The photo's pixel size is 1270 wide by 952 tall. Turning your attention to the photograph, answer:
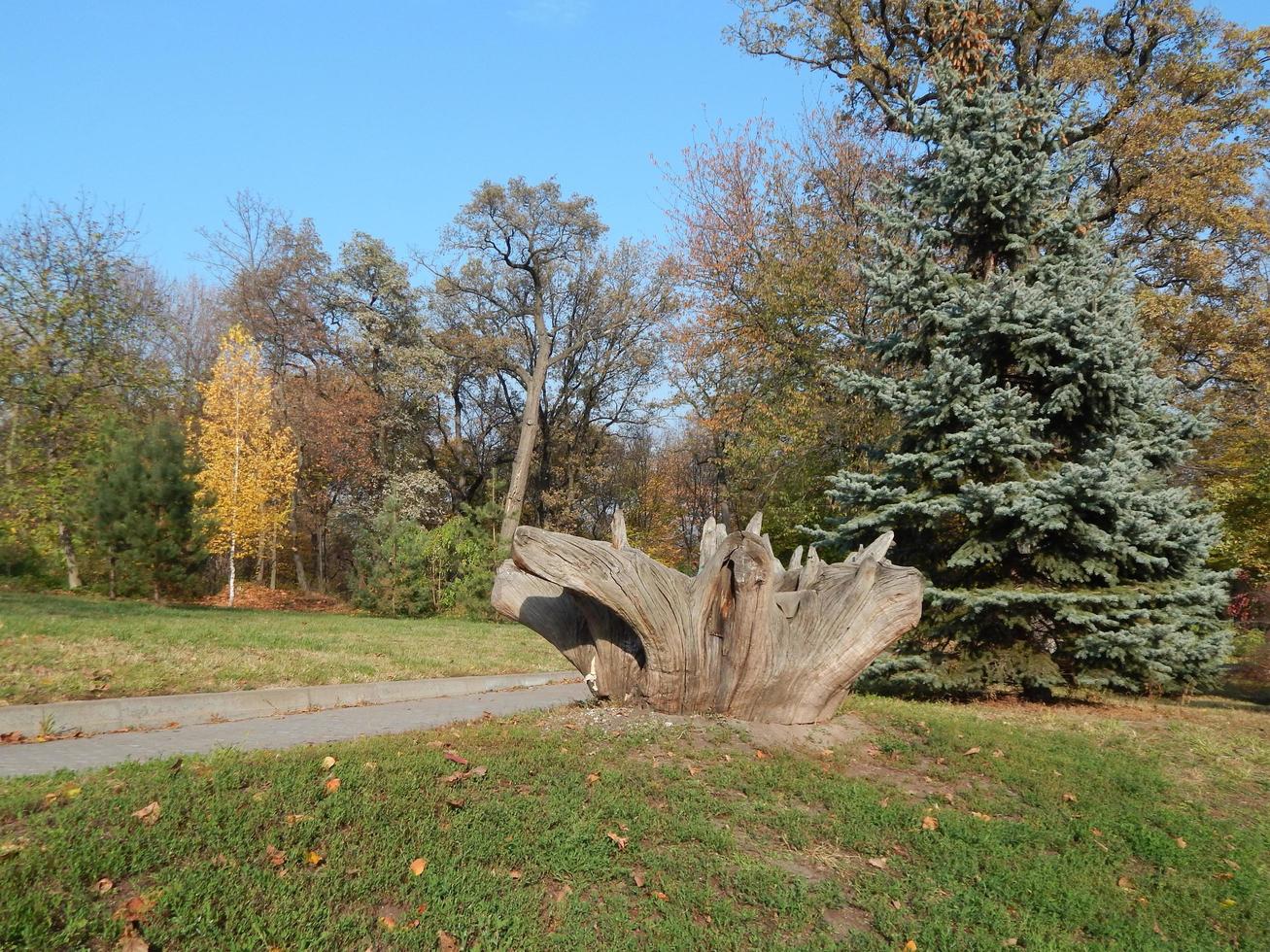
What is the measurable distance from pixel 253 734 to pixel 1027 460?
380 inches

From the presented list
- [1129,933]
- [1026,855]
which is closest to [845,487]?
[1026,855]

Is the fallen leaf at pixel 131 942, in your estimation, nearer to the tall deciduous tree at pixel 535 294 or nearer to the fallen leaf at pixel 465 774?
the fallen leaf at pixel 465 774

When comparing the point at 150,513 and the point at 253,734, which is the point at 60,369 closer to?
the point at 150,513

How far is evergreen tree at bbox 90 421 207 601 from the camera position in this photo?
61.3 ft

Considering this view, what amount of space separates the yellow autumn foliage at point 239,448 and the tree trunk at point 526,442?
792 cm

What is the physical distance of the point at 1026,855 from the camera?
496 cm

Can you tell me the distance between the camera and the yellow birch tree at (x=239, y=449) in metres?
27.2

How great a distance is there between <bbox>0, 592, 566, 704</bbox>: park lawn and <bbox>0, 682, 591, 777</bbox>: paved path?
113 cm

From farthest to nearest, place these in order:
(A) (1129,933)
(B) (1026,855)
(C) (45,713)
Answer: (C) (45,713), (B) (1026,855), (A) (1129,933)

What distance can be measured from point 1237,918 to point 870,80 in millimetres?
20790

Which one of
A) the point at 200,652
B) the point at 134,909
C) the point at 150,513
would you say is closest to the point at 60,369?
the point at 150,513

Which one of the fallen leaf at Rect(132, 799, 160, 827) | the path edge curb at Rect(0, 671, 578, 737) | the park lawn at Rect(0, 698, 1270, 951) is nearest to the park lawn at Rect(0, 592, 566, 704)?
the path edge curb at Rect(0, 671, 578, 737)

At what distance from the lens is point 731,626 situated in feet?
21.6

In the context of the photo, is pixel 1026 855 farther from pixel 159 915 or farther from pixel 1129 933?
pixel 159 915
